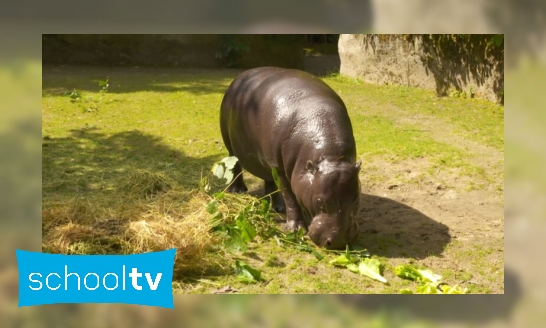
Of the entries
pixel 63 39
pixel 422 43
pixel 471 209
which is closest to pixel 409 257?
pixel 471 209

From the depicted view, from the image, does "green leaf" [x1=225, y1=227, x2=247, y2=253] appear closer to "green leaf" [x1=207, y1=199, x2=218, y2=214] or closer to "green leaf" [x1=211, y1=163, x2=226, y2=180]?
"green leaf" [x1=207, y1=199, x2=218, y2=214]

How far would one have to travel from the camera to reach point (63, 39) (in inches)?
631

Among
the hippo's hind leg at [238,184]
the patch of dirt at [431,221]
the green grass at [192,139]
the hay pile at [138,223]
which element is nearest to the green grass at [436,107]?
the green grass at [192,139]

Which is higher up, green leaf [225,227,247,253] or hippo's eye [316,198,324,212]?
hippo's eye [316,198,324,212]

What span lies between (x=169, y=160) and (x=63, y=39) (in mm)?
8658

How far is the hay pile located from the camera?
5258mm

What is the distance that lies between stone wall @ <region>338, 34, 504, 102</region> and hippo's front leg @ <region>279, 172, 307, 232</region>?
19.5 ft

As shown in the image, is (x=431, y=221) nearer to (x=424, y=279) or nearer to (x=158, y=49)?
(x=424, y=279)

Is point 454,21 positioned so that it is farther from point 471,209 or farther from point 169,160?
point 169,160

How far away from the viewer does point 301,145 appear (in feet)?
18.6

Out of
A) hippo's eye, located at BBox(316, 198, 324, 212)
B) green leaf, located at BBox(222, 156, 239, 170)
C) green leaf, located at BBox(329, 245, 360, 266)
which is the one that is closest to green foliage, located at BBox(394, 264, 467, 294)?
green leaf, located at BBox(329, 245, 360, 266)

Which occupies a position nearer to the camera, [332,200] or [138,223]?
[332,200]

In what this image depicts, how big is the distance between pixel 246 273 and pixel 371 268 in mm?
981

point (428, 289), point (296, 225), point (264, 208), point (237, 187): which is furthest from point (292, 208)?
point (428, 289)
